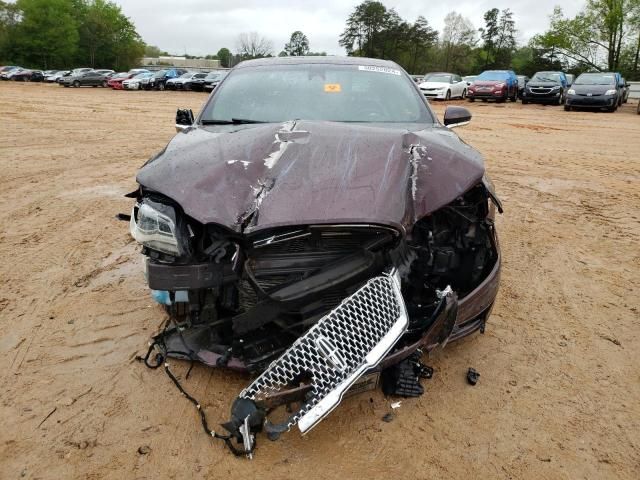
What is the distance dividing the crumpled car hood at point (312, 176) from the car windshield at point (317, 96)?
0.72 metres

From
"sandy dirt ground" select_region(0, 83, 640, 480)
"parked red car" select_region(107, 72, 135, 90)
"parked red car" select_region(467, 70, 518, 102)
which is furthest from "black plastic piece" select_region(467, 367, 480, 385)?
"parked red car" select_region(107, 72, 135, 90)

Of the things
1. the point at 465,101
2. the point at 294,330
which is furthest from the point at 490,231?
the point at 465,101

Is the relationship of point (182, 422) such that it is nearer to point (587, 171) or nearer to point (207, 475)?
point (207, 475)

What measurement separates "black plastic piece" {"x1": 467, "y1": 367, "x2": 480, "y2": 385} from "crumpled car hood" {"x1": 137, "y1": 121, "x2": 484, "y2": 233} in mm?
987

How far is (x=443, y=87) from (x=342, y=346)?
22.1m

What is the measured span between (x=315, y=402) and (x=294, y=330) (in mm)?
401

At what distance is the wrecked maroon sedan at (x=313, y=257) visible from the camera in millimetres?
2131

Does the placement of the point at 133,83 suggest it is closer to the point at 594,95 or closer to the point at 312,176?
the point at 594,95

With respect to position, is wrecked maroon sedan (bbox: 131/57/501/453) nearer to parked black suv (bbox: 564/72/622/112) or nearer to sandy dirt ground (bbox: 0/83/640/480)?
sandy dirt ground (bbox: 0/83/640/480)

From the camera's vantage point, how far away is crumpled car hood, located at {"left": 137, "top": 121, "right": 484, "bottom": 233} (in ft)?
7.07

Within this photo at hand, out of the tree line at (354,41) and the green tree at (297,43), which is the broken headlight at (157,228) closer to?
A: the tree line at (354,41)

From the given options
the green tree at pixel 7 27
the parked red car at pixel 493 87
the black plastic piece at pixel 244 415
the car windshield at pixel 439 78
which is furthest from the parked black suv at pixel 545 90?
the green tree at pixel 7 27

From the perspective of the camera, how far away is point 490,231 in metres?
2.79

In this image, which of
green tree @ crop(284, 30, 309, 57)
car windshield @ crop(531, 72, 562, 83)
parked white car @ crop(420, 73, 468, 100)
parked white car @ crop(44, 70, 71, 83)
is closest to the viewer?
car windshield @ crop(531, 72, 562, 83)
